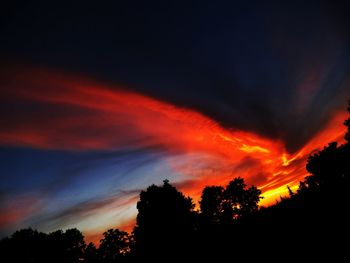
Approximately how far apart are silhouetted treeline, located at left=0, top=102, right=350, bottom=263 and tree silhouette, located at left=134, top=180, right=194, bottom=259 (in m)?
0.15

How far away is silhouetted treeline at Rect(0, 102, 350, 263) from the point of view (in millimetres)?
16086

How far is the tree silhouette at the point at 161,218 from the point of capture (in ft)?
150

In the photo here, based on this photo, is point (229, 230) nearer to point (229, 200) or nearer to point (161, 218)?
point (161, 218)

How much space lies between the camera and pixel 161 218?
157ft

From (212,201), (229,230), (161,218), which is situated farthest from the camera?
(212,201)

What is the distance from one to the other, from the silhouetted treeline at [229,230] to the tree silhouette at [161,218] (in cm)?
15

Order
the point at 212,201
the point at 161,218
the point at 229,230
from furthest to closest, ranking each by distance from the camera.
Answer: the point at 212,201
the point at 161,218
the point at 229,230

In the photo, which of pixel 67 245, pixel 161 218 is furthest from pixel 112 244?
pixel 161 218

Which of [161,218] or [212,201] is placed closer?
[161,218]

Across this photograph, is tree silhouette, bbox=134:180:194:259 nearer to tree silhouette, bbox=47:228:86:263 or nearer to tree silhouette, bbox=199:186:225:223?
tree silhouette, bbox=199:186:225:223

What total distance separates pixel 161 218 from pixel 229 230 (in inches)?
943

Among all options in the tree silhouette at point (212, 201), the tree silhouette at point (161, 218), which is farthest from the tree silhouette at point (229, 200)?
the tree silhouette at point (161, 218)

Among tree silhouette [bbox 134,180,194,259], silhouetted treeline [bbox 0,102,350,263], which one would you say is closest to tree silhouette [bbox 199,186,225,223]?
silhouetted treeline [bbox 0,102,350,263]

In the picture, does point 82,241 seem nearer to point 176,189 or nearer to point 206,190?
point 206,190
